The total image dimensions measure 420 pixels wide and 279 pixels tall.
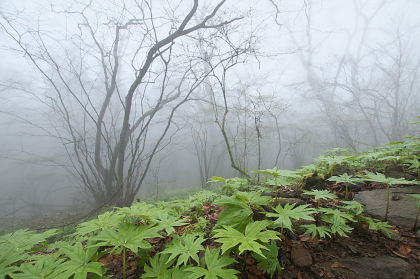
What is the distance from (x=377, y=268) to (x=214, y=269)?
106cm

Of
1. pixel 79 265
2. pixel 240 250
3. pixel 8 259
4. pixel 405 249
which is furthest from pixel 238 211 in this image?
pixel 8 259

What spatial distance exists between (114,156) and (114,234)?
4051 mm

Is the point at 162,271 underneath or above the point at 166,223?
underneath

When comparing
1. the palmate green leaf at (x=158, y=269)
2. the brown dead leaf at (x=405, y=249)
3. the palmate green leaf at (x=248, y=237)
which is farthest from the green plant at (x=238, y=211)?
the brown dead leaf at (x=405, y=249)

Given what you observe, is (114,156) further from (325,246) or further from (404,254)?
(404,254)

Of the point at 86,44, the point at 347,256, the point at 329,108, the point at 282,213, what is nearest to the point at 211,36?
the point at 86,44

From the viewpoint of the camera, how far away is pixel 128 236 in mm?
1175

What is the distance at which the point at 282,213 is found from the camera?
125cm

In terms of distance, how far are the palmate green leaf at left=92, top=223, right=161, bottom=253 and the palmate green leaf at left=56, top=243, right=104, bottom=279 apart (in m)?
0.12

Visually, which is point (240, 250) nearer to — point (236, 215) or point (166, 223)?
point (236, 215)

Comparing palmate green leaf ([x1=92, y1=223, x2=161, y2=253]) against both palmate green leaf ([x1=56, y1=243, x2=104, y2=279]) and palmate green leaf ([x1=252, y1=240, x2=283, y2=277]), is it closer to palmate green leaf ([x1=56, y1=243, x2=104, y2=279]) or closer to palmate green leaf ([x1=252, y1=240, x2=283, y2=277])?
palmate green leaf ([x1=56, y1=243, x2=104, y2=279])

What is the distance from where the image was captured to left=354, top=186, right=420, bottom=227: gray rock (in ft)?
5.18

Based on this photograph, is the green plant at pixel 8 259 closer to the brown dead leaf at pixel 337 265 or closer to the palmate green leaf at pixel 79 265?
the palmate green leaf at pixel 79 265

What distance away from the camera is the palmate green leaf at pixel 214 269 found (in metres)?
0.99
